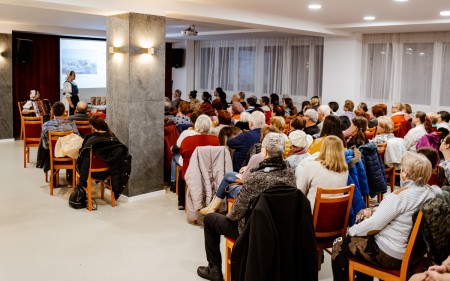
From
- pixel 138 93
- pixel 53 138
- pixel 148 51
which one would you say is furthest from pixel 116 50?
pixel 53 138

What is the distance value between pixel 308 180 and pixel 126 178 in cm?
289

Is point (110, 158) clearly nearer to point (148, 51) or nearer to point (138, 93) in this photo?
point (138, 93)

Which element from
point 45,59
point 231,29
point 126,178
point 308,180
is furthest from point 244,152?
point 45,59

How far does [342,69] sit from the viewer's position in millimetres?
11359

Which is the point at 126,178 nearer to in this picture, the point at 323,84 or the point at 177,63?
the point at 323,84

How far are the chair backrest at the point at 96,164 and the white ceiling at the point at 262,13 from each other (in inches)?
71.8

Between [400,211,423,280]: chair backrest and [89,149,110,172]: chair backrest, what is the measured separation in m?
4.00

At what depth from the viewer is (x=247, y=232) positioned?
129 inches

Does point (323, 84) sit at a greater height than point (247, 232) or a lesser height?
greater

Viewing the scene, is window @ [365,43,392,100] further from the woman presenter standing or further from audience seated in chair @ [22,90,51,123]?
audience seated in chair @ [22,90,51,123]

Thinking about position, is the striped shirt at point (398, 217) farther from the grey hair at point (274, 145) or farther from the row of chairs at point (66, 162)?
the row of chairs at point (66, 162)

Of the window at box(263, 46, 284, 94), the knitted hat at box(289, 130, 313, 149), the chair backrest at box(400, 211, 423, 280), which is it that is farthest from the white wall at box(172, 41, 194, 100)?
the chair backrest at box(400, 211, 423, 280)

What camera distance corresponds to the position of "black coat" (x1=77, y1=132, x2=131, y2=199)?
6.18 meters

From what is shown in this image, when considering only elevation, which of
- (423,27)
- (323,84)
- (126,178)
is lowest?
(126,178)
